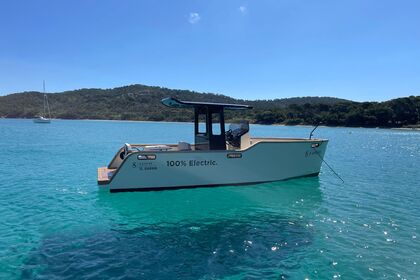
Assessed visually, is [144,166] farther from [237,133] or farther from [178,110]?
[178,110]

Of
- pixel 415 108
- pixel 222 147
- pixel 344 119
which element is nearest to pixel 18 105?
pixel 344 119

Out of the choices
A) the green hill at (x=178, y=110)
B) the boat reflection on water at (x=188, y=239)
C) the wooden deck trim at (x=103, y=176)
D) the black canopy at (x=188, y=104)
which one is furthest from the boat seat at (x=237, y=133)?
the green hill at (x=178, y=110)

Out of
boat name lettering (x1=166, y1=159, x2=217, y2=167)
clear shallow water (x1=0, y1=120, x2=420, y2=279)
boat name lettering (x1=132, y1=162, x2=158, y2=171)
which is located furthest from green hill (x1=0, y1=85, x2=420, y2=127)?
boat name lettering (x1=132, y1=162, x2=158, y2=171)

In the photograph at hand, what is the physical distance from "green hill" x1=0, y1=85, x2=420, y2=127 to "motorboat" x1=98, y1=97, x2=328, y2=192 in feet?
222

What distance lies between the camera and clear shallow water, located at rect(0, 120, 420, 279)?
6160 mm

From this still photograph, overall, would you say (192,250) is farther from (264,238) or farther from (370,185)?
(370,185)

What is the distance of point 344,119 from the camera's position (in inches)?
3979

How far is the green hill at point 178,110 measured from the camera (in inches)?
3816

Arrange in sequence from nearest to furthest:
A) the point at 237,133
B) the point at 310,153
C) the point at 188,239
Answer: the point at 188,239
the point at 237,133
the point at 310,153

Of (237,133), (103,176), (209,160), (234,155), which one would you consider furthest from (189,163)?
(103,176)

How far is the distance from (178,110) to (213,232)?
5125 inches

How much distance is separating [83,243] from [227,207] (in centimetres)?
460

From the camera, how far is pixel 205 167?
12.1 metres

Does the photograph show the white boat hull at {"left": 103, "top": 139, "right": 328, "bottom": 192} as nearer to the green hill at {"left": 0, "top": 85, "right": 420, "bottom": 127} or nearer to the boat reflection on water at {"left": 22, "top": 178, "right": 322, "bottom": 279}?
the boat reflection on water at {"left": 22, "top": 178, "right": 322, "bottom": 279}
